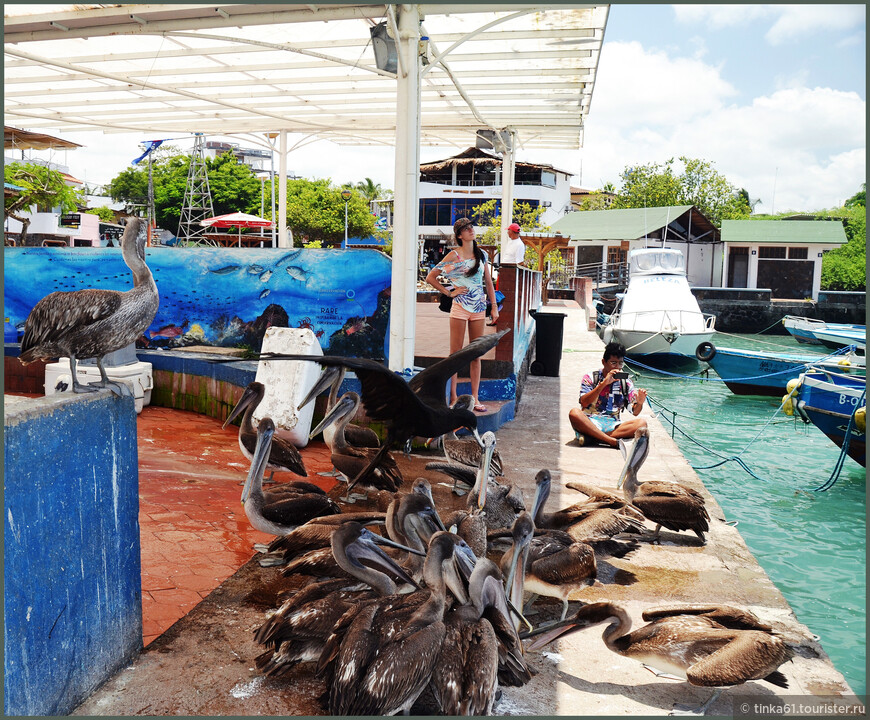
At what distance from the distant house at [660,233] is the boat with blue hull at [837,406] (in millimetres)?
25801

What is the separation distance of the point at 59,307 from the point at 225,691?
2.05 m

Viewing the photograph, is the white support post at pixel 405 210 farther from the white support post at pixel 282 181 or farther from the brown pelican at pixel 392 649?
the white support post at pixel 282 181

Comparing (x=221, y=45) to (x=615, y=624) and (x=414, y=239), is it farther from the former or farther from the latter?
(x=615, y=624)

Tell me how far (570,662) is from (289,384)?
16.2ft

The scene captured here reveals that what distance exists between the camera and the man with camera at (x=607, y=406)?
Answer: 751 centimetres

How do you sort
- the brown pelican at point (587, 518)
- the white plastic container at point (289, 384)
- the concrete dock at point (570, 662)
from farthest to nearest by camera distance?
the white plastic container at point (289, 384), the brown pelican at point (587, 518), the concrete dock at point (570, 662)

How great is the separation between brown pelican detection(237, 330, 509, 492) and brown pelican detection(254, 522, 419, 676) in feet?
4.53

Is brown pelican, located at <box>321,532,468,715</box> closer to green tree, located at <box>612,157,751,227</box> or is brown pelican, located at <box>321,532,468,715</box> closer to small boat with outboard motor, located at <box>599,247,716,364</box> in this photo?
small boat with outboard motor, located at <box>599,247,716,364</box>

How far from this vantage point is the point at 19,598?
8.65ft

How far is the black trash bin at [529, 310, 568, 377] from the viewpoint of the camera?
41.3 feet

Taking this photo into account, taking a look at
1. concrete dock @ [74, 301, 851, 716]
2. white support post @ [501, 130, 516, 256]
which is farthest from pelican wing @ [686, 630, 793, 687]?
white support post @ [501, 130, 516, 256]

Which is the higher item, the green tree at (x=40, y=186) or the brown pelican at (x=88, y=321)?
the green tree at (x=40, y=186)

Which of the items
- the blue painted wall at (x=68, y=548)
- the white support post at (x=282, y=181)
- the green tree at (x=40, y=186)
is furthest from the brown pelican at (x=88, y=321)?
the green tree at (x=40, y=186)

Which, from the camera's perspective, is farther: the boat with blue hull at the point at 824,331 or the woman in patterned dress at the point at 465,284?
the boat with blue hull at the point at 824,331
